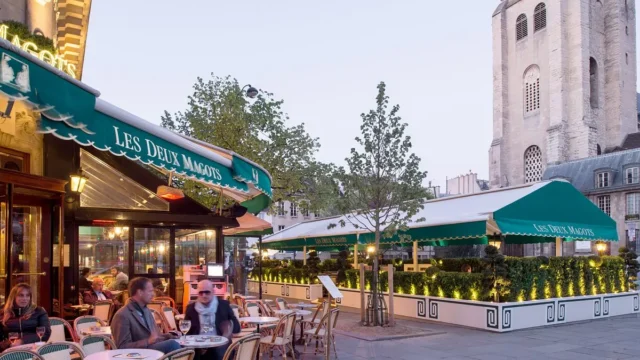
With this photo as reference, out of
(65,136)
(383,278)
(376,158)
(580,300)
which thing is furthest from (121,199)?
(580,300)

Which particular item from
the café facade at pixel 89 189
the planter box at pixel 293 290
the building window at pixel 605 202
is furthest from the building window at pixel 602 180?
the café facade at pixel 89 189

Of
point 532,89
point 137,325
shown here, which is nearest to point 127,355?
point 137,325

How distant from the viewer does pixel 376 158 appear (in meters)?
12.9

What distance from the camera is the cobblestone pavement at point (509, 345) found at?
954cm

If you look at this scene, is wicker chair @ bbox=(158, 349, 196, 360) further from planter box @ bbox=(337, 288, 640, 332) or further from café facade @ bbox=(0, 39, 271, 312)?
planter box @ bbox=(337, 288, 640, 332)

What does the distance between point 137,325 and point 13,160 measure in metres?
3.80

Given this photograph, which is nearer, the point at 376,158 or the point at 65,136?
the point at 65,136

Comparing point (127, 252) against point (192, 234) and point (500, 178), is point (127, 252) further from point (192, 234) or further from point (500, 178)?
point (500, 178)

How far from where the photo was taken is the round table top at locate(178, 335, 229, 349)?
5660 millimetres

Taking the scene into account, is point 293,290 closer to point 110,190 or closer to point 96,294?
point 110,190

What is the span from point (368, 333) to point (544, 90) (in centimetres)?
4543

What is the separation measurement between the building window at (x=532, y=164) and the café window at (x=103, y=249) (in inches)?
1825

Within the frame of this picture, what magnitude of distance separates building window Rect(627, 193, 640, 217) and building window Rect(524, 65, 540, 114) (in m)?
13.3

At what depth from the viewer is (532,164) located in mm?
52375
